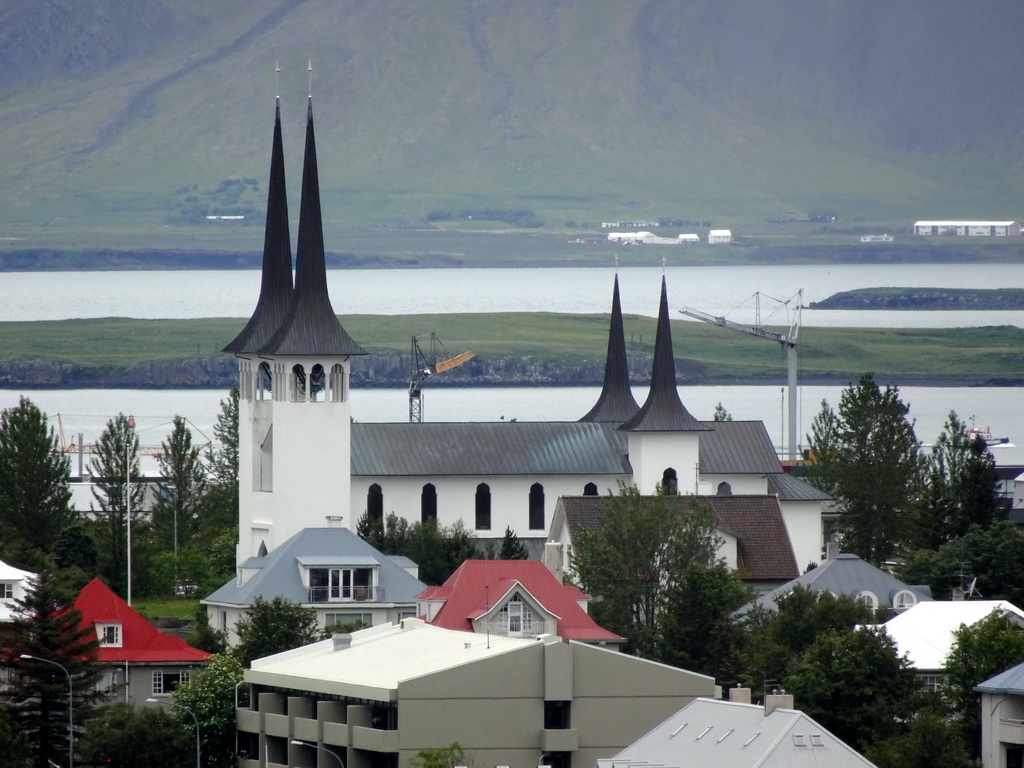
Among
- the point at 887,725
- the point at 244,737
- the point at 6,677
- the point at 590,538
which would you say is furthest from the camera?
the point at 590,538

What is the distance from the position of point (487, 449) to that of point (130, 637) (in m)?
25.8

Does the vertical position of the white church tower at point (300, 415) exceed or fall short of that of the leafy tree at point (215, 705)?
it exceeds it

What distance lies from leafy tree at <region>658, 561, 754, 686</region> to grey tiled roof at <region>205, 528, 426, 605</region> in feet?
29.2

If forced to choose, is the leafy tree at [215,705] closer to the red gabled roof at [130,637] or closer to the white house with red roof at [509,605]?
the red gabled roof at [130,637]

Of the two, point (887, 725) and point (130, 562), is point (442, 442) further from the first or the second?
point (887, 725)

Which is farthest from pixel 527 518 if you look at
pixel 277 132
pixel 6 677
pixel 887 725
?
pixel 887 725

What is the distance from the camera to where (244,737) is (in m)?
54.7

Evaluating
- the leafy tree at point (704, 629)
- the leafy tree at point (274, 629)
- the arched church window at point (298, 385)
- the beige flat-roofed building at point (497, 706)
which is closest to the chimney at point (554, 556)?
the arched church window at point (298, 385)

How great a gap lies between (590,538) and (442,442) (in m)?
16.7

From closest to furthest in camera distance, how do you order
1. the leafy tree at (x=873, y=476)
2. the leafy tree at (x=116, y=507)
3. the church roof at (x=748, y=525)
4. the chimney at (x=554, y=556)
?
the chimney at (x=554, y=556)
the church roof at (x=748, y=525)
the leafy tree at (x=116, y=507)
the leafy tree at (x=873, y=476)

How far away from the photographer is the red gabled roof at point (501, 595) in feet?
205

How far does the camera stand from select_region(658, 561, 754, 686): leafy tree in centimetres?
5978

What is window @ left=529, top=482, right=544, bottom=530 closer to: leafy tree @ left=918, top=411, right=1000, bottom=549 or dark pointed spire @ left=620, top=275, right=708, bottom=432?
dark pointed spire @ left=620, top=275, right=708, bottom=432

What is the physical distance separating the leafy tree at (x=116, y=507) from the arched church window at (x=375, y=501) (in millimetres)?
7783
